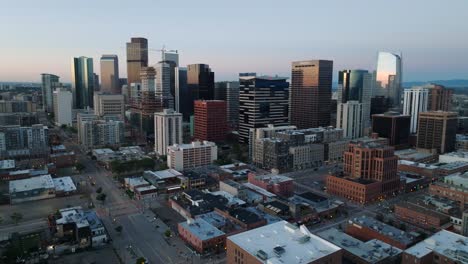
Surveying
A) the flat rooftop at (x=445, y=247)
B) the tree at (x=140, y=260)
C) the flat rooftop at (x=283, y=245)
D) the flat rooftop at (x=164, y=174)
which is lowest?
the tree at (x=140, y=260)

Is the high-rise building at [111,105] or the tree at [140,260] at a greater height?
the high-rise building at [111,105]

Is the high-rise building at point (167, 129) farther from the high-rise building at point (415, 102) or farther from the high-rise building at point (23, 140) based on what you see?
the high-rise building at point (415, 102)

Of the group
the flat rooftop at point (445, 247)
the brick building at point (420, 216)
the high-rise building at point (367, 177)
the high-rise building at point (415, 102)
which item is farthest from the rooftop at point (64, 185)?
the high-rise building at point (415, 102)

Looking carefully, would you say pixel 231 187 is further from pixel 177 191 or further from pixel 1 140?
pixel 1 140

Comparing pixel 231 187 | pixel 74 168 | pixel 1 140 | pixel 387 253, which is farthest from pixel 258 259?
pixel 1 140

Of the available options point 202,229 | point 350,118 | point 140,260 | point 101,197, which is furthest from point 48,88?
point 140,260

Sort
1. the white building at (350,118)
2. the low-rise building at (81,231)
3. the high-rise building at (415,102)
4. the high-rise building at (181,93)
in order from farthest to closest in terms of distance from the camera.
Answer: the high-rise building at (181,93) → the high-rise building at (415,102) → the white building at (350,118) → the low-rise building at (81,231)
